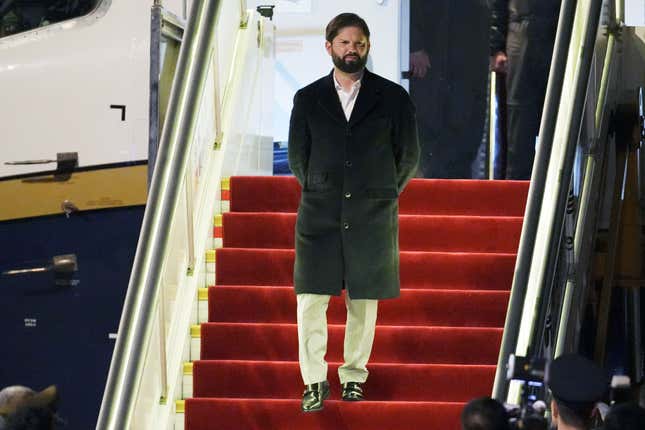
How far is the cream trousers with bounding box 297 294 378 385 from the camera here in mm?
5195

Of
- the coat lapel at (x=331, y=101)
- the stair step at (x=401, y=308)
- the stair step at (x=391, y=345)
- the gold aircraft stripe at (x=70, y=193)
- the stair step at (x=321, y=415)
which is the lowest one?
the stair step at (x=321, y=415)

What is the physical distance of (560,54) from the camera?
4.22 metres

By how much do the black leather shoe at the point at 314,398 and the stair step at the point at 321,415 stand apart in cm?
7

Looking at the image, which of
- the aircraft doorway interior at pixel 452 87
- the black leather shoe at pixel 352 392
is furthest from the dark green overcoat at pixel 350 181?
the aircraft doorway interior at pixel 452 87

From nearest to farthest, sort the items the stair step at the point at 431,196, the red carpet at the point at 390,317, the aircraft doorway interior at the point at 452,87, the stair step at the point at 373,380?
the red carpet at the point at 390,317
the stair step at the point at 373,380
the stair step at the point at 431,196
the aircraft doorway interior at the point at 452,87

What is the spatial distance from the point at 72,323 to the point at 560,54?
127 inches

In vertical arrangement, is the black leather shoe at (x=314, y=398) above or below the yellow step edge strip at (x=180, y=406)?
above

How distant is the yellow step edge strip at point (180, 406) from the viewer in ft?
17.8

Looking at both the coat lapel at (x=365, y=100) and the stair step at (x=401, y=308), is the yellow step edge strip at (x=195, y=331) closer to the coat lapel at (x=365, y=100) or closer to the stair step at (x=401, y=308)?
the stair step at (x=401, y=308)

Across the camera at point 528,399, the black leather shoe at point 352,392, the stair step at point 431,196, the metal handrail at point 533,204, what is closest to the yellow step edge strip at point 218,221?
the stair step at point 431,196

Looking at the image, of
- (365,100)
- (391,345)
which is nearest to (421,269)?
(391,345)

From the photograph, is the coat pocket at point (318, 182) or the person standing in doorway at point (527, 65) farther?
the person standing in doorway at point (527, 65)

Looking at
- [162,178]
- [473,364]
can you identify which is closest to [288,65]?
[473,364]

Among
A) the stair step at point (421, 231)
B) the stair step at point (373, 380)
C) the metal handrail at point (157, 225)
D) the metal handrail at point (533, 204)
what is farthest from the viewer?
the stair step at point (421, 231)
